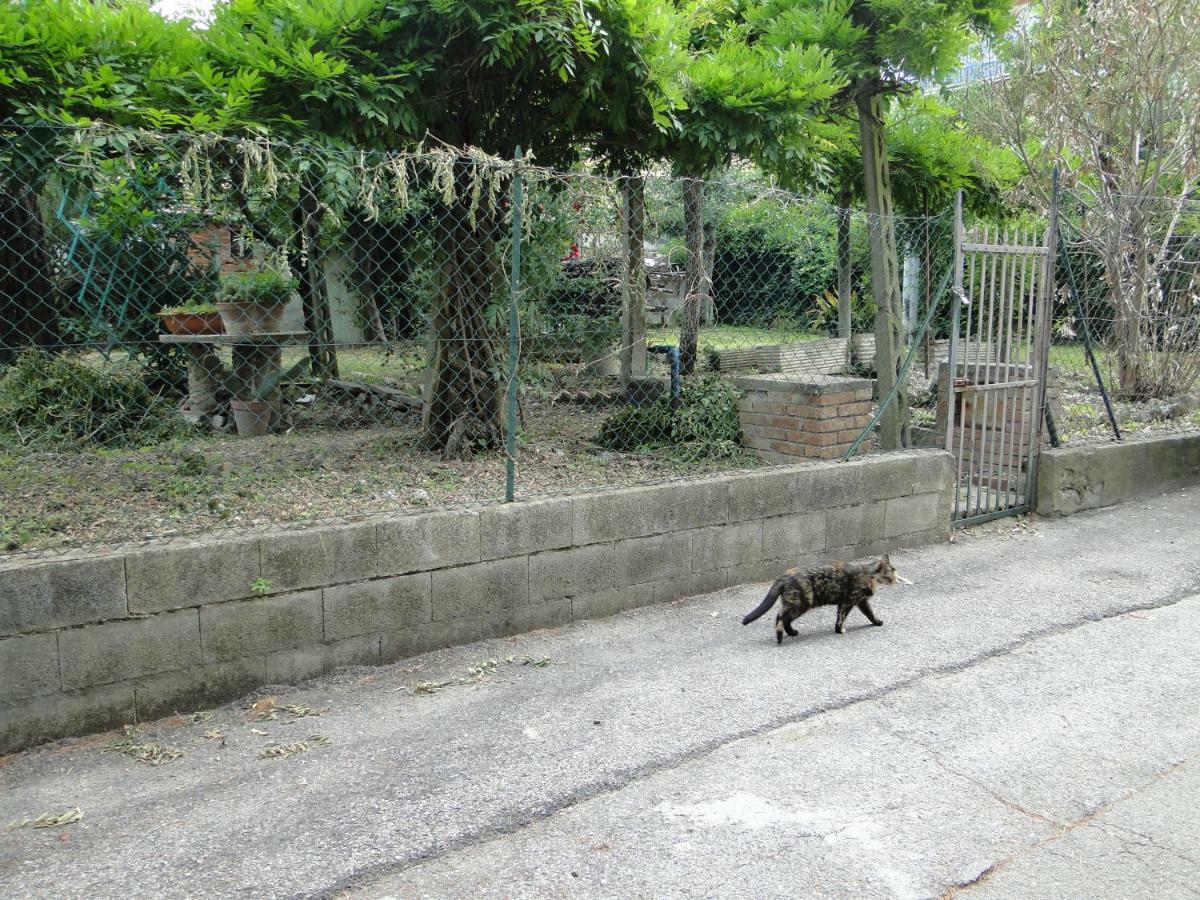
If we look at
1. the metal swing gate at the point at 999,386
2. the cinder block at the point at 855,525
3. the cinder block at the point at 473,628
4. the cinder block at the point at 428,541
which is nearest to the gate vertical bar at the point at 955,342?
the metal swing gate at the point at 999,386

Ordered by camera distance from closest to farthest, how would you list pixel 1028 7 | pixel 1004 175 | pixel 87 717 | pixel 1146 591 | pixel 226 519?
pixel 87 717 → pixel 226 519 → pixel 1146 591 → pixel 1004 175 → pixel 1028 7

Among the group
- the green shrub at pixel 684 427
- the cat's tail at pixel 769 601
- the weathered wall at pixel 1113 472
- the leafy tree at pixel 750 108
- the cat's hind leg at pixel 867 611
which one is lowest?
the cat's hind leg at pixel 867 611

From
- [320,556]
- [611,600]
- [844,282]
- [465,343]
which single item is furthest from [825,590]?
[844,282]

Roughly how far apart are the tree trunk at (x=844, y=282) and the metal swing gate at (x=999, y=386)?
1.69m

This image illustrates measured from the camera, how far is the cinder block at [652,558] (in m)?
5.04

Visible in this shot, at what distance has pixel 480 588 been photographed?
457 cm

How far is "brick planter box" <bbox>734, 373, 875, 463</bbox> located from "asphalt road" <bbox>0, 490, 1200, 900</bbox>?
1546 millimetres

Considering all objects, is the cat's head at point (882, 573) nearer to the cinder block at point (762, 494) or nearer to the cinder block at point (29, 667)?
the cinder block at point (762, 494)

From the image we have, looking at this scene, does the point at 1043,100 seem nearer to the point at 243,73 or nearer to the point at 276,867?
the point at 243,73

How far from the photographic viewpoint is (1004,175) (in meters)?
9.08

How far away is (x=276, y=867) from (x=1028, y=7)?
11824mm

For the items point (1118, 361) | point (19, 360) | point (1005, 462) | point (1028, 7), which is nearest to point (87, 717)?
point (19, 360)

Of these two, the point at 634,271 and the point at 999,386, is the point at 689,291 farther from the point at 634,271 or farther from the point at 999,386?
the point at 999,386

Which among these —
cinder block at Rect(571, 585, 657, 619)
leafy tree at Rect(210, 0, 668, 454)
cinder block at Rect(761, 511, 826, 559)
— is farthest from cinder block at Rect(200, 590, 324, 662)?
cinder block at Rect(761, 511, 826, 559)
